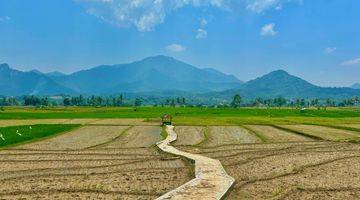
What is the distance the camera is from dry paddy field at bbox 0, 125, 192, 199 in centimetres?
1944

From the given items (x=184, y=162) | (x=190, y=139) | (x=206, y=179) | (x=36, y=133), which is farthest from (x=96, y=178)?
(x=36, y=133)

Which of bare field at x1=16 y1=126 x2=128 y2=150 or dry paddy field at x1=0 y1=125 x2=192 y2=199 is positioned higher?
bare field at x1=16 y1=126 x2=128 y2=150

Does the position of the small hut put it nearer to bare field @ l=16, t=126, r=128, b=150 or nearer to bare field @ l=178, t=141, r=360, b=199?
bare field @ l=16, t=126, r=128, b=150

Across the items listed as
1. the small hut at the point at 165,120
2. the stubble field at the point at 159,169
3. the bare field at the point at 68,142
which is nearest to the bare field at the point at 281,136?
the stubble field at the point at 159,169

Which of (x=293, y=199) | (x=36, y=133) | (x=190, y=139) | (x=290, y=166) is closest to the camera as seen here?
(x=293, y=199)

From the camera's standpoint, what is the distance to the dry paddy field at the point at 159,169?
64.6 ft

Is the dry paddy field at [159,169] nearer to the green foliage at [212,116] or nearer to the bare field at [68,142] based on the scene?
the bare field at [68,142]

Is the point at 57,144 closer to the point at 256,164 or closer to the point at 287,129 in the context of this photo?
the point at 256,164

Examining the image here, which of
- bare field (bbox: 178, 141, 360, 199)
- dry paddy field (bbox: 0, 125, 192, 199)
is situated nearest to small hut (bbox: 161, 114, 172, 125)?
dry paddy field (bbox: 0, 125, 192, 199)

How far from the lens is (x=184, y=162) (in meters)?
28.8

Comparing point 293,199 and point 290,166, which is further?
point 290,166

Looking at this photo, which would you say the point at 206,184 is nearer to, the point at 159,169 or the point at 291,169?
the point at 159,169

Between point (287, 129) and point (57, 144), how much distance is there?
99.8ft

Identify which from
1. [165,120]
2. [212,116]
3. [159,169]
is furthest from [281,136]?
[212,116]
